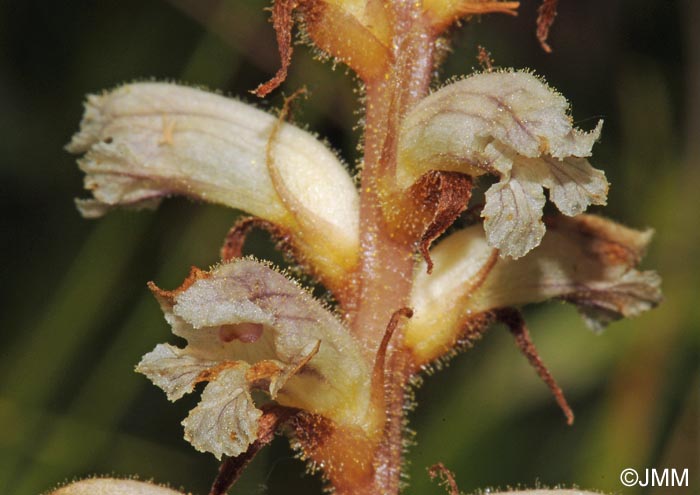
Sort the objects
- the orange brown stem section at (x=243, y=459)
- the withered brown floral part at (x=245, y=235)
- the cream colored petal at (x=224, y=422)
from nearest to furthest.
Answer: the cream colored petal at (x=224, y=422) → the orange brown stem section at (x=243, y=459) → the withered brown floral part at (x=245, y=235)

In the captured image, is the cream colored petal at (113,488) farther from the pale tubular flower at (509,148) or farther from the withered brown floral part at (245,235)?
the pale tubular flower at (509,148)

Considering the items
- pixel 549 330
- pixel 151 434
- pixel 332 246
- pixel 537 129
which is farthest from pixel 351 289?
A: pixel 151 434

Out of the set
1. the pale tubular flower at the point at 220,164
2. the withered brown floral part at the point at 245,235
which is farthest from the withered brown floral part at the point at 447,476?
the withered brown floral part at the point at 245,235

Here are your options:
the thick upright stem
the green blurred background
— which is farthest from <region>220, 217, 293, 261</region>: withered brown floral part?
the green blurred background

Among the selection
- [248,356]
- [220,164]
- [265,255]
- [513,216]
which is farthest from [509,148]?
[265,255]

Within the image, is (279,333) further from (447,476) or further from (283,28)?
(283,28)

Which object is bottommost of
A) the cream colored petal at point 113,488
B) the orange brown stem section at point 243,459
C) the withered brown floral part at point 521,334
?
the cream colored petal at point 113,488

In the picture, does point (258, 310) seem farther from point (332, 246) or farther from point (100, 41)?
point (100, 41)
